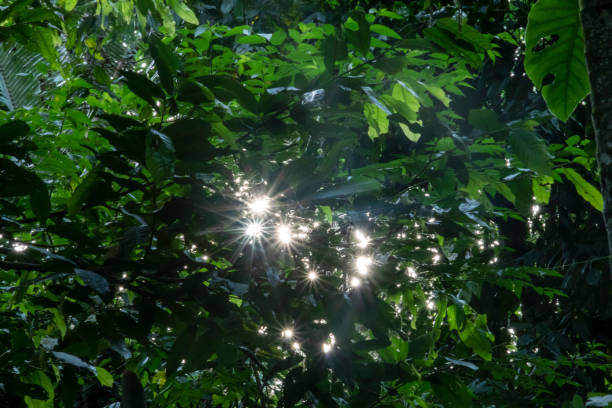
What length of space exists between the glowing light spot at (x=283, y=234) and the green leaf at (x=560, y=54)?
63 centimetres

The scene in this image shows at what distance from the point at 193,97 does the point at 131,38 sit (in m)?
2.60

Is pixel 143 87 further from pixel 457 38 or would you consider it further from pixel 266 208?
pixel 457 38

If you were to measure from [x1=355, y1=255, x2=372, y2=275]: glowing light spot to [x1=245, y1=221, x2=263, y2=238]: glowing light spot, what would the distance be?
28cm

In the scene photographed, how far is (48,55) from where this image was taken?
4.35 feet

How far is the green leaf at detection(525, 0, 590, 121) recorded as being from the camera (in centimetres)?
93

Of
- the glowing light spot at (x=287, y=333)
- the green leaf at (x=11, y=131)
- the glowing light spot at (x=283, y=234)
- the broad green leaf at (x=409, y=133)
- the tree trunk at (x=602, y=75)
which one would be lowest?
the glowing light spot at (x=287, y=333)

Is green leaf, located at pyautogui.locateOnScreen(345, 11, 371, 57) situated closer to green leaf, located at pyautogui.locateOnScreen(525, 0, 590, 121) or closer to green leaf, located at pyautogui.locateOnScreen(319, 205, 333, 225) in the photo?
green leaf, located at pyautogui.locateOnScreen(525, 0, 590, 121)

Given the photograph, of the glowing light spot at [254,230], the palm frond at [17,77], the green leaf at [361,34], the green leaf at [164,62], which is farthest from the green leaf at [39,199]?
the palm frond at [17,77]

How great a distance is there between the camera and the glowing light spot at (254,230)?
1088 mm

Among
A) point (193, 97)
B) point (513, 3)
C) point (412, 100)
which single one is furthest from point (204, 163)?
point (513, 3)

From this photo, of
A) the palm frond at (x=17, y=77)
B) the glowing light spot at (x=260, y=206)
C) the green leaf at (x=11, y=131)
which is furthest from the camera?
the palm frond at (x=17, y=77)

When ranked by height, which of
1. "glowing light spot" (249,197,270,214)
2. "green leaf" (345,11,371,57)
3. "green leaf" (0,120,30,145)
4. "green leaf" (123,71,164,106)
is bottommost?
"glowing light spot" (249,197,270,214)

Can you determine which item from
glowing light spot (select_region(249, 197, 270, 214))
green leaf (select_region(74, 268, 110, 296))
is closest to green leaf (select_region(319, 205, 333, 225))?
glowing light spot (select_region(249, 197, 270, 214))

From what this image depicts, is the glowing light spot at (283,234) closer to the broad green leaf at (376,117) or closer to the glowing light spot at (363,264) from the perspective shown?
the glowing light spot at (363,264)
